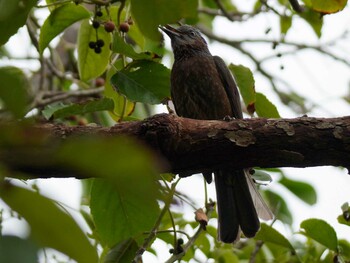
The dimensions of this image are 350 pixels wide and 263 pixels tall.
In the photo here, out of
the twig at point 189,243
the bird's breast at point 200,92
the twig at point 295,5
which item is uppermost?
the twig at point 295,5

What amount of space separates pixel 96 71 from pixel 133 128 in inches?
40.8

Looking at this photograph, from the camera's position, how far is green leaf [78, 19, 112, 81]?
9.96ft

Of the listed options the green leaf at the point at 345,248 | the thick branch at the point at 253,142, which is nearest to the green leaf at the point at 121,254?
the thick branch at the point at 253,142

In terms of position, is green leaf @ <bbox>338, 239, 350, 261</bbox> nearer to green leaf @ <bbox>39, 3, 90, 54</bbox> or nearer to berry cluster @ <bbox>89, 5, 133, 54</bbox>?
berry cluster @ <bbox>89, 5, 133, 54</bbox>

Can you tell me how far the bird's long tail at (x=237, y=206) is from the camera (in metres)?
3.19

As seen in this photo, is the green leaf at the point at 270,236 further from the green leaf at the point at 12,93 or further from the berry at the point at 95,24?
the green leaf at the point at 12,93

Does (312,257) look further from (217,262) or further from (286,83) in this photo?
(286,83)

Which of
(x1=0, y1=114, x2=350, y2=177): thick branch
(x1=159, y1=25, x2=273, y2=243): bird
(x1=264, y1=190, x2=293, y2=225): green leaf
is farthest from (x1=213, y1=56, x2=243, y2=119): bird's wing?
(x1=0, y1=114, x2=350, y2=177): thick branch

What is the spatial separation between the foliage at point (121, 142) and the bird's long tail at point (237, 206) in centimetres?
8

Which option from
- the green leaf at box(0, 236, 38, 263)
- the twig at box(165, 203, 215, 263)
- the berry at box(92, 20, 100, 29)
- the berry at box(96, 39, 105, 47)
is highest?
the green leaf at box(0, 236, 38, 263)

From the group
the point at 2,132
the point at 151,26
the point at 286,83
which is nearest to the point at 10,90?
the point at 2,132

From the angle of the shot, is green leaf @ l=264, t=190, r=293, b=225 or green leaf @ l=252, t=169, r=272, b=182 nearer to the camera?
green leaf @ l=252, t=169, r=272, b=182

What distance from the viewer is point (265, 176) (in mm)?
2795

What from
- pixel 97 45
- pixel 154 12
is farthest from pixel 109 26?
pixel 154 12
